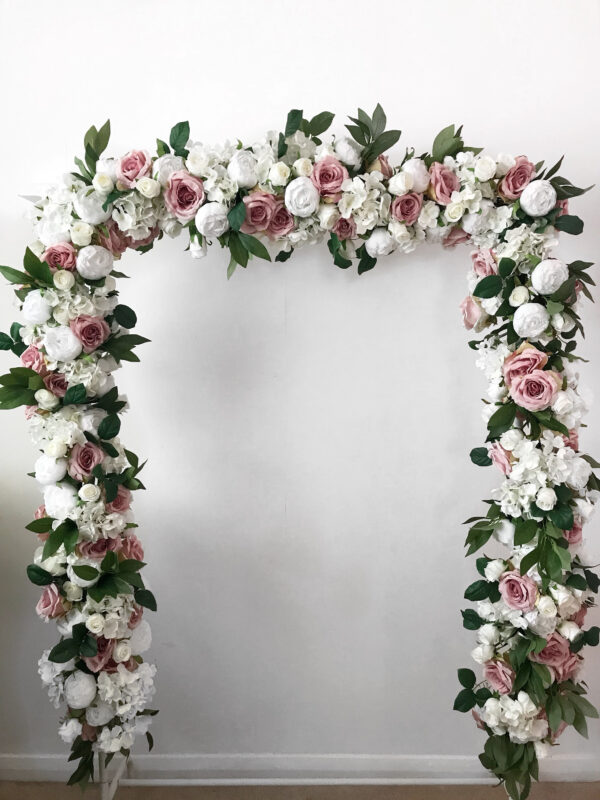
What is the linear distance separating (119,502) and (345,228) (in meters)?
0.87

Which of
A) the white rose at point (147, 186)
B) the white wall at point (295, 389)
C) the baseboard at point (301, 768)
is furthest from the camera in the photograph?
the baseboard at point (301, 768)

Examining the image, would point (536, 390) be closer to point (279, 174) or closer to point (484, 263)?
point (484, 263)

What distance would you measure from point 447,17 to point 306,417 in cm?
117

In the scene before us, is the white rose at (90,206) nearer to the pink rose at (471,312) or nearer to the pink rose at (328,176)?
the pink rose at (328,176)

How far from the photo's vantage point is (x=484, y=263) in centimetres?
165

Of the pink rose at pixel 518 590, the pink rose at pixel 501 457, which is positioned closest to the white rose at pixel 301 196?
the pink rose at pixel 501 457

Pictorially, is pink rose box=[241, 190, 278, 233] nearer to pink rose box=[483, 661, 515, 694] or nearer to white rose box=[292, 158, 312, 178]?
white rose box=[292, 158, 312, 178]

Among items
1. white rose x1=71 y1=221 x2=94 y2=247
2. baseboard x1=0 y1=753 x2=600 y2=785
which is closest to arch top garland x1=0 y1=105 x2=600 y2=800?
white rose x1=71 y1=221 x2=94 y2=247

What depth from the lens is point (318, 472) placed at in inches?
77.0

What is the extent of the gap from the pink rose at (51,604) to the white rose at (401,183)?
4.10ft

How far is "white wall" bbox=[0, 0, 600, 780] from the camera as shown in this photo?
1.81 m

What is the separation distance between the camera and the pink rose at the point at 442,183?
1577 mm

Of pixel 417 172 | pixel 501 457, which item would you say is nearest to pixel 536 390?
pixel 501 457

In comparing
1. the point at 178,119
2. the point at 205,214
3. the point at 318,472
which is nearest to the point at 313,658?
the point at 318,472
